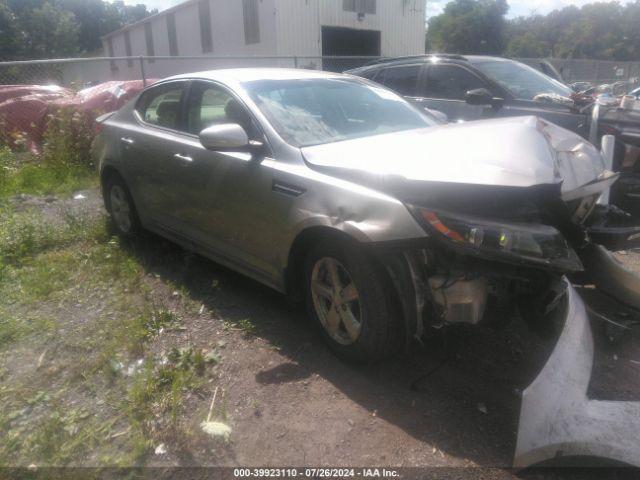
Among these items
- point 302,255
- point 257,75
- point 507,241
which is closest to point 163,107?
point 257,75

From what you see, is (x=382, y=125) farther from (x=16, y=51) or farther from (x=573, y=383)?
(x=16, y=51)

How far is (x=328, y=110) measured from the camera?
11.9ft

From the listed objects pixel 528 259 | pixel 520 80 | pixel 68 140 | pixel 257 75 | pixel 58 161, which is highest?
pixel 257 75

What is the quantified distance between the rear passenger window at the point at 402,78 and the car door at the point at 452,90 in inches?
5.4

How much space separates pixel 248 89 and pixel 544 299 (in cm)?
228

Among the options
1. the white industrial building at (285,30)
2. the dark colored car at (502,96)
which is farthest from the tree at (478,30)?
the dark colored car at (502,96)

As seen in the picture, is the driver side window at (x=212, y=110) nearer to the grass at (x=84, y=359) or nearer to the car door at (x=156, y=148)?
the car door at (x=156, y=148)

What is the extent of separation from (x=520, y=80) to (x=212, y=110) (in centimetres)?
417

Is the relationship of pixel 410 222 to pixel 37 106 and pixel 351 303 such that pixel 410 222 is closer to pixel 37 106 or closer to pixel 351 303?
pixel 351 303

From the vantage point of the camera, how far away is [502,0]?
63125mm

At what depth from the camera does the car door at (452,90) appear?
242 inches

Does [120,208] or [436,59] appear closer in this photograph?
[120,208]

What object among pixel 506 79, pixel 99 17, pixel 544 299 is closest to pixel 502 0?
pixel 99 17

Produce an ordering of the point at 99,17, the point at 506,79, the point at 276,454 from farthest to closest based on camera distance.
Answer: the point at 99,17, the point at 506,79, the point at 276,454
